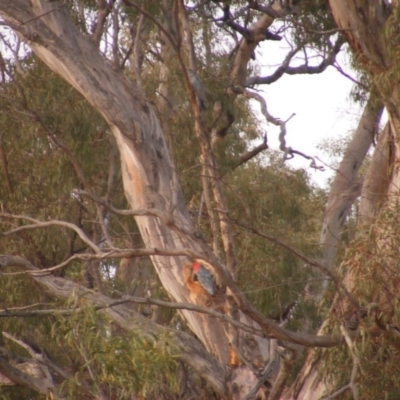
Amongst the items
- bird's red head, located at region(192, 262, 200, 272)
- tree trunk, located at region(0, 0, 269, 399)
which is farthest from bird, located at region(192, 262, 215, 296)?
tree trunk, located at region(0, 0, 269, 399)

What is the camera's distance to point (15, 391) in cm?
853

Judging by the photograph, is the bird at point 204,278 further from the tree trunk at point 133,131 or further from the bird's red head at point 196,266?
the tree trunk at point 133,131

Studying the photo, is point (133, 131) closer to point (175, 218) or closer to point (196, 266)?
point (175, 218)

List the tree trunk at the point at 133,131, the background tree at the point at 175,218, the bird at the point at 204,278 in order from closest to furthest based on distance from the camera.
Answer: the background tree at the point at 175,218, the bird at the point at 204,278, the tree trunk at the point at 133,131

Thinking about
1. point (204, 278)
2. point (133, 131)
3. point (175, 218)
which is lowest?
point (204, 278)

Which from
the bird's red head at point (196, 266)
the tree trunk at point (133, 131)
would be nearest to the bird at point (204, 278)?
the bird's red head at point (196, 266)

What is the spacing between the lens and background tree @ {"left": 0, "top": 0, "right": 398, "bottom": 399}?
485 cm

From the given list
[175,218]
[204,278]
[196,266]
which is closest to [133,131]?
[175,218]

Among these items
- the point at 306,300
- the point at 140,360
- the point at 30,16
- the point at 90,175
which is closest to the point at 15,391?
the point at 90,175

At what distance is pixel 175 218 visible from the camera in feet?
19.8

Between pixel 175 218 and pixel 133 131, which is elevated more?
pixel 133 131

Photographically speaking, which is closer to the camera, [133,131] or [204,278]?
[204,278]

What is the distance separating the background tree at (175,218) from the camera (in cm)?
485

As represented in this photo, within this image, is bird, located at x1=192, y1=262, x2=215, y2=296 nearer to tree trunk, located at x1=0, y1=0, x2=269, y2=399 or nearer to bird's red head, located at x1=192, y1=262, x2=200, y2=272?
bird's red head, located at x1=192, y1=262, x2=200, y2=272
